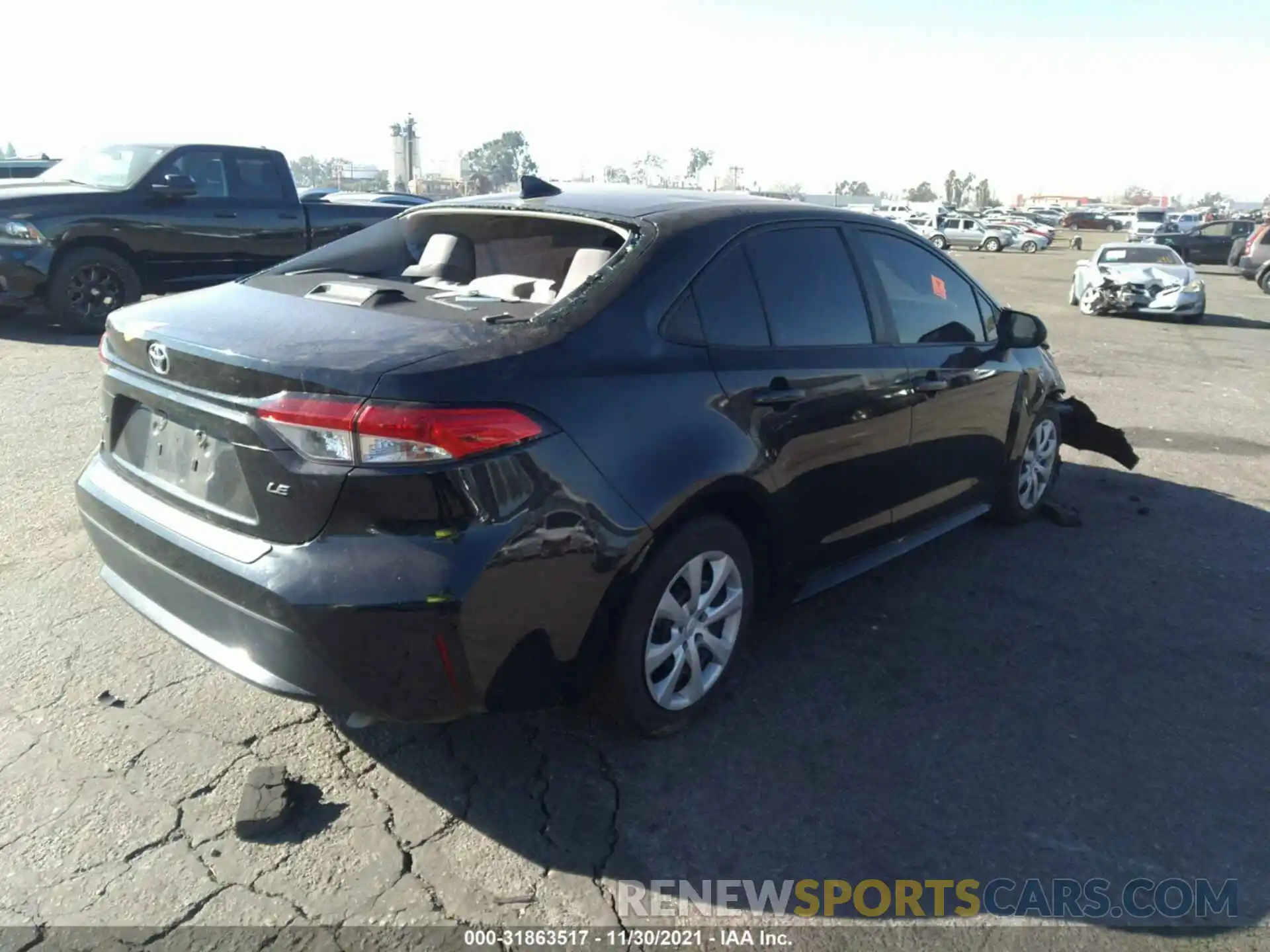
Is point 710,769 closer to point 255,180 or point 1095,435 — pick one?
point 1095,435

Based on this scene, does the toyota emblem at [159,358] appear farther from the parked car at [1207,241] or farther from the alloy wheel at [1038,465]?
the parked car at [1207,241]

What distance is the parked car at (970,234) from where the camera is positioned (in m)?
48.4

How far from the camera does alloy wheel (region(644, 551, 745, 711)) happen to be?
3045 millimetres

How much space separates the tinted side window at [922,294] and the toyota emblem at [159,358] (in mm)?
2692

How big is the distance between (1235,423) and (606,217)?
24.8 ft

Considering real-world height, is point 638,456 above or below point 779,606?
above

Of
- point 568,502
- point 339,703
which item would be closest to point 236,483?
point 339,703

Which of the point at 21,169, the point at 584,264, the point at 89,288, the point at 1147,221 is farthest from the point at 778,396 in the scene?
the point at 1147,221

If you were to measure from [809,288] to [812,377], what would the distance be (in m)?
0.40

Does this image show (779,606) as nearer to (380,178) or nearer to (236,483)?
(236,483)

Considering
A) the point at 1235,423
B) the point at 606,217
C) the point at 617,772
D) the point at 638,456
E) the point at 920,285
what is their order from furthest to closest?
the point at 1235,423
the point at 920,285
the point at 606,217
the point at 617,772
the point at 638,456

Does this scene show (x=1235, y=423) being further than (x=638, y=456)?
Yes

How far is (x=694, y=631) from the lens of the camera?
3.17 m

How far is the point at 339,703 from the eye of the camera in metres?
2.54
